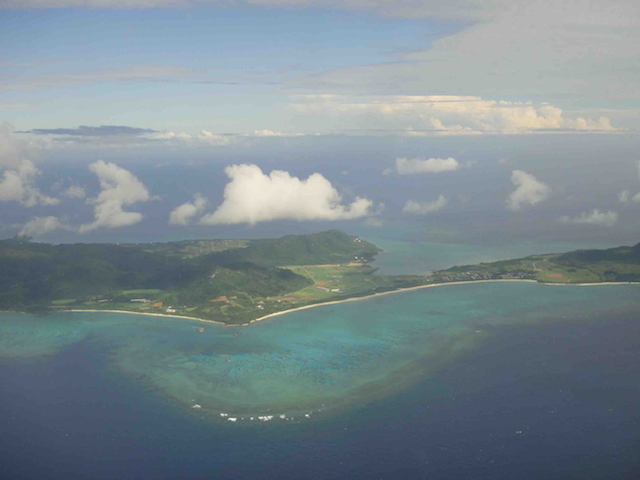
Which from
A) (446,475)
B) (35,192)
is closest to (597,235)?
(446,475)

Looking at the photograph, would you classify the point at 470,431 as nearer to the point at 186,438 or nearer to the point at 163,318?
the point at 186,438

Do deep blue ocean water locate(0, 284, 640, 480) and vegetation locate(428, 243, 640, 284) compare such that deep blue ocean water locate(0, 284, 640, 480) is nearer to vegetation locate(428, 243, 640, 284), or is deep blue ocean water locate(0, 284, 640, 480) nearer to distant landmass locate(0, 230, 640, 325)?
distant landmass locate(0, 230, 640, 325)

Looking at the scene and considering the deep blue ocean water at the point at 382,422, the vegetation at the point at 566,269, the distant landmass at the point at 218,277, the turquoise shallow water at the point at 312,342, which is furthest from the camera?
the vegetation at the point at 566,269

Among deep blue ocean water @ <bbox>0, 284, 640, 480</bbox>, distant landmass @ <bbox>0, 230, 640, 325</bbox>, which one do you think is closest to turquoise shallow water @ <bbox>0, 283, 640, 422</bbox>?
deep blue ocean water @ <bbox>0, 284, 640, 480</bbox>

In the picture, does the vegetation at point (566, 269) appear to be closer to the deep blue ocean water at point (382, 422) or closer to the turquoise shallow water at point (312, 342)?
the turquoise shallow water at point (312, 342)

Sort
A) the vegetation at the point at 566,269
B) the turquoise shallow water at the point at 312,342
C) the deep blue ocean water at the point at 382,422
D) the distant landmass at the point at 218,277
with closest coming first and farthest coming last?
the deep blue ocean water at the point at 382,422, the turquoise shallow water at the point at 312,342, the distant landmass at the point at 218,277, the vegetation at the point at 566,269

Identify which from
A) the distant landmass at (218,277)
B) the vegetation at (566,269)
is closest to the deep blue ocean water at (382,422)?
the distant landmass at (218,277)
